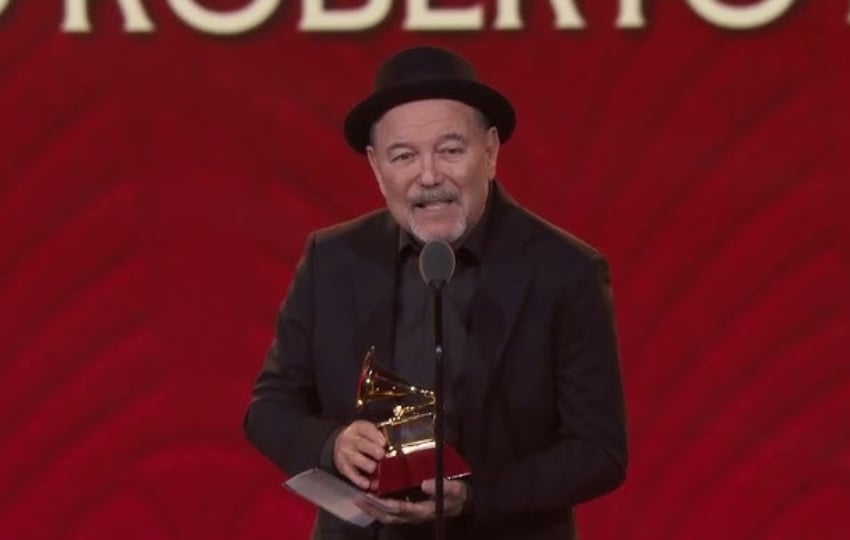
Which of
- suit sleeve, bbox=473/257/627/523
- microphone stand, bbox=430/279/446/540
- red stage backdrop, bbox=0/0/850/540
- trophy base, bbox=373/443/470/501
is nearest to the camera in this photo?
microphone stand, bbox=430/279/446/540

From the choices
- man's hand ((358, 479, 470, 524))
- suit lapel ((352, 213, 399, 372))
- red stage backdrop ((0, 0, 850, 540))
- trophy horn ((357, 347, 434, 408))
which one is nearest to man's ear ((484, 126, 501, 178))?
suit lapel ((352, 213, 399, 372))

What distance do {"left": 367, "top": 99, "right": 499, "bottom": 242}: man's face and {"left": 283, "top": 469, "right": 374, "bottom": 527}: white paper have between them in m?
0.28

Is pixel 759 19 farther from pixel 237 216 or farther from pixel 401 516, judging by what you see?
pixel 401 516

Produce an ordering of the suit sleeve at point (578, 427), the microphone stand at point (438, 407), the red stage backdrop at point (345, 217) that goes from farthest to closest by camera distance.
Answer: the red stage backdrop at point (345, 217), the suit sleeve at point (578, 427), the microphone stand at point (438, 407)

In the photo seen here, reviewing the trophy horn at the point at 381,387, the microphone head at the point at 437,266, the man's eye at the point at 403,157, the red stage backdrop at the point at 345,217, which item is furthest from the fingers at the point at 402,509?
the red stage backdrop at the point at 345,217

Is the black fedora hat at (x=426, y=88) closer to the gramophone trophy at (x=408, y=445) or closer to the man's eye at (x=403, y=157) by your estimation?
the man's eye at (x=403, y=157)

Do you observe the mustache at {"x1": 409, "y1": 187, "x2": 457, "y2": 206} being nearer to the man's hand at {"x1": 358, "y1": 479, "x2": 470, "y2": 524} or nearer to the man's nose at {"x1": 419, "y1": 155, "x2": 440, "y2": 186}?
the man's nose at {"x1": 419, "y1": 155, "x2": 440, "y2": 186}

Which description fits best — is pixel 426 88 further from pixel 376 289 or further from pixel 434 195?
pixel 376 289

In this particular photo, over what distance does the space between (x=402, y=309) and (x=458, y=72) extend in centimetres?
28

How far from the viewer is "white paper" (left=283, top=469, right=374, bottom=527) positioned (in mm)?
1696

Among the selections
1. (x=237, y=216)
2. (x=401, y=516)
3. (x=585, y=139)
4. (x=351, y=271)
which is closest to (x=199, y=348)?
(x=237, y=216)

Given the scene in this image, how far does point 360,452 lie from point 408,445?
7cm

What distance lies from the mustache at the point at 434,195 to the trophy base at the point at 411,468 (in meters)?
0.28

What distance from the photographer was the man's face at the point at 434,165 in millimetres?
1805
